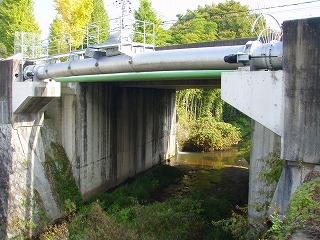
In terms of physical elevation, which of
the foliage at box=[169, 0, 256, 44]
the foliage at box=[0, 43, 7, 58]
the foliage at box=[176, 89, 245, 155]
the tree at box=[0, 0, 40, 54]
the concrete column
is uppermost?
the foliage at box=[169, 0, 256, 44]

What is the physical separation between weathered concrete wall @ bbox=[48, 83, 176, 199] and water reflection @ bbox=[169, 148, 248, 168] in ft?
8.58

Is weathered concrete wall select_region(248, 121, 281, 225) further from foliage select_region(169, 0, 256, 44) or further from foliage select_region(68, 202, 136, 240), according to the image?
foliage select_region(169, 0, 256, 44)

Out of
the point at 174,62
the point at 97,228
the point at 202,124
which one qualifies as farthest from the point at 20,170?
the point at 202,124

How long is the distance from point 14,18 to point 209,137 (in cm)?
1719

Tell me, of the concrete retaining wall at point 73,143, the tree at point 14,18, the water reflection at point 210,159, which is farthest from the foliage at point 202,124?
the tree at point 14,18

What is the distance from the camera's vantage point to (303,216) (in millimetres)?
4352

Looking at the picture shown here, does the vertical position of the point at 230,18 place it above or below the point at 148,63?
above

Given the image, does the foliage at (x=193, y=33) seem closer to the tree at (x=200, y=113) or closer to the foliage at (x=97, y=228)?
the tree at (x=200, y=113)

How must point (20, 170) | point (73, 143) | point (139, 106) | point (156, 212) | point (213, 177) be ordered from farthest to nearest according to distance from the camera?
point (213, 177) → point (139, 106) → point (73, 143) → point (20, 170) → point (156, 212)

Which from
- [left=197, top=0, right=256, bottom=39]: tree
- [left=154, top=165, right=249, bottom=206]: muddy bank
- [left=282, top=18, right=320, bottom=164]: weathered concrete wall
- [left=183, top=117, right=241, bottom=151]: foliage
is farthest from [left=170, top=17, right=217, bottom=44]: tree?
[left=282, top=18, right=320, bottom=164]: weathered concrete wall

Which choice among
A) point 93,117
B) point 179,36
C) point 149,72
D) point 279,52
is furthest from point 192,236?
point 179,36

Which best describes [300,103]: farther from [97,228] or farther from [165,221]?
[97,228]

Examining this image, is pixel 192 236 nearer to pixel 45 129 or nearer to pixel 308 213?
pixel 308 213

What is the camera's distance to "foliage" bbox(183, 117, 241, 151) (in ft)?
82.9
